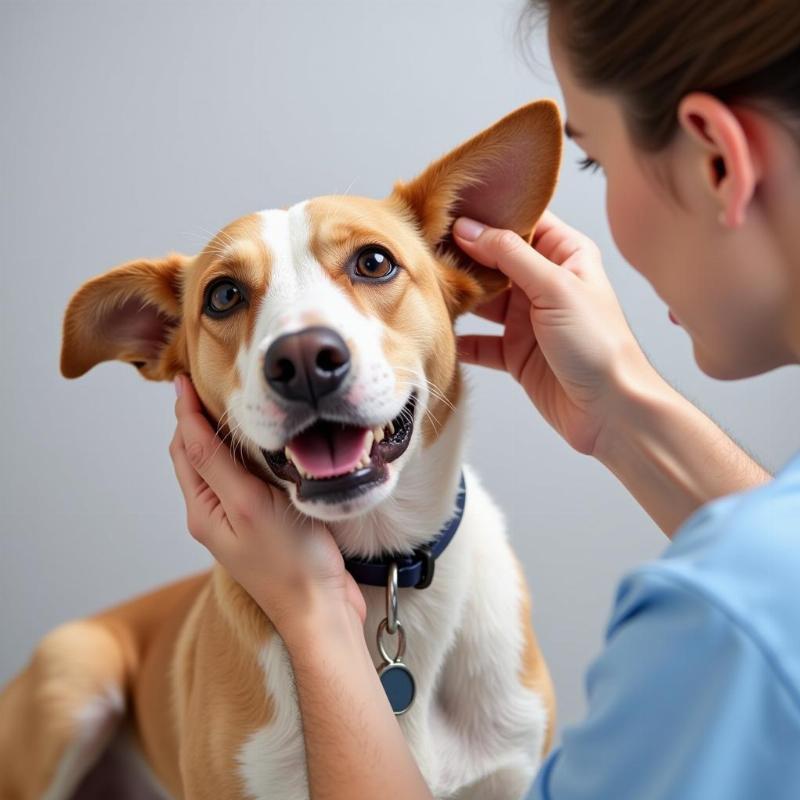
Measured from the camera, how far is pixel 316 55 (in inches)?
91.7

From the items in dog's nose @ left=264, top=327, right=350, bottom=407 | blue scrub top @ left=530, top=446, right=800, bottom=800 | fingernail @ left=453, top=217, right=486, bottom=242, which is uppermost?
dog's nose @ left=264, top=327, right=350, bottom=407

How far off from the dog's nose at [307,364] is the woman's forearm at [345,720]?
30 cm

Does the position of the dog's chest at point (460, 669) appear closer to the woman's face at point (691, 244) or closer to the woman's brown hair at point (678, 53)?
the woman's face at point (691, 244)

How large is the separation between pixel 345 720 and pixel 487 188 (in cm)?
84

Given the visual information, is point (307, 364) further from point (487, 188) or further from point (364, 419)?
point (487, 188)

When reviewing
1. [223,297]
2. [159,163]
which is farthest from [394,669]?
[159,163]

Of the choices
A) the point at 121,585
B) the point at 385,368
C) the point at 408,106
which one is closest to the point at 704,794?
the point at 385,368

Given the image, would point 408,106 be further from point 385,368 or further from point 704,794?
point 704,794

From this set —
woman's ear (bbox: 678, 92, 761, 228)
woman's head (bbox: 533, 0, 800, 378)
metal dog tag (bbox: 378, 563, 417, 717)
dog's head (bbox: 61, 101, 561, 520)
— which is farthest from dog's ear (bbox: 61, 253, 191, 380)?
woman's ear (bbox: 678, 92, 761, 228)

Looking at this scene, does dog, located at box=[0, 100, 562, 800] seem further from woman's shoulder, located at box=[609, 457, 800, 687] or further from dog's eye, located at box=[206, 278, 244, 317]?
woman's shoulder, located at box=[609, 457, 800, 687]

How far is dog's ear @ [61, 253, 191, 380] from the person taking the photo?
1.54m

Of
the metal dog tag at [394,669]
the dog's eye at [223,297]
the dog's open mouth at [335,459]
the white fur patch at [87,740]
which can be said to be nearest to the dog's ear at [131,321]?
Result: the dog's eye at [223,297]

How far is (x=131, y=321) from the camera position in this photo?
1642mm

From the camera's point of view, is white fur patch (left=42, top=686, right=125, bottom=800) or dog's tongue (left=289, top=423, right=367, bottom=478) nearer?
dog's tongue (left=289, top=423, right=367, bottom=478)
